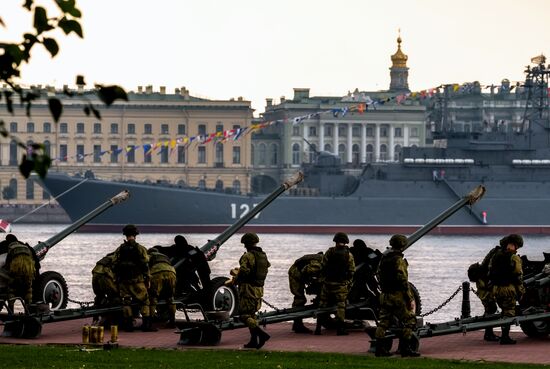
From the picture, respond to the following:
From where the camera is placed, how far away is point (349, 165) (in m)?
135

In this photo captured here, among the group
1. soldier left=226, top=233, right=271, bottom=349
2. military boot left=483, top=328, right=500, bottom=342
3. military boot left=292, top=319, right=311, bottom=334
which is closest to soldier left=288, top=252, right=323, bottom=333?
military boot left=292, top=319, right=311, bottom=334

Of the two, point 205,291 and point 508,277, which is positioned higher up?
point 508,277

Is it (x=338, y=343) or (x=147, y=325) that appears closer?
(x=338, y=343)

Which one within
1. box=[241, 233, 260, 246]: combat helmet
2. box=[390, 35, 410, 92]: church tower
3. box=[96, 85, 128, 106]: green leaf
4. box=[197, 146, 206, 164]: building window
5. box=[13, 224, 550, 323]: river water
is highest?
box=[390, 35, 410, 92]: church tower

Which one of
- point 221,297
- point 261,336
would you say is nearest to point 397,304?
point 261,336


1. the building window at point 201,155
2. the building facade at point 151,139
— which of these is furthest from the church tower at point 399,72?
the building window at point 201,155

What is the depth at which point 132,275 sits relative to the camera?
22172 mm

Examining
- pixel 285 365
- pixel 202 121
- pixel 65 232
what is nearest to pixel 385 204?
pixel 202 121

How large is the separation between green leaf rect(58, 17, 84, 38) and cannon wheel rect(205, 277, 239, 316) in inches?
543

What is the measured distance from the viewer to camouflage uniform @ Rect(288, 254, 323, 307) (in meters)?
22.8

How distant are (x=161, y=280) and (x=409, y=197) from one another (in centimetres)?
8701

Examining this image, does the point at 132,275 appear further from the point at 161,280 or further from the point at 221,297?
the point at 221,297

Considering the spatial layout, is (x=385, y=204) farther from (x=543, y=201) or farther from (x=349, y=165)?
(x=349, y=165)

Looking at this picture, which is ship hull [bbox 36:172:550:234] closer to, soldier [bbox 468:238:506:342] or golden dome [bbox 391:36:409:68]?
golden dome [bbox 391:36:409:68]
